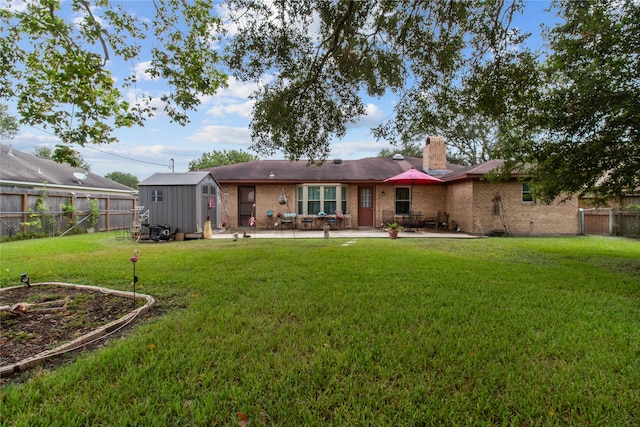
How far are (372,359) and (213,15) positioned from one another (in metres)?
6.90

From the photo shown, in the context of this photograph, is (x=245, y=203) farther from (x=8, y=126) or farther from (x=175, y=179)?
(x=8, y=126)

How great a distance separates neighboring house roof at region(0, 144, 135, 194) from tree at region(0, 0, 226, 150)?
1006 cm

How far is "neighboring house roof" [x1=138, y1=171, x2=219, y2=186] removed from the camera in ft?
39.6

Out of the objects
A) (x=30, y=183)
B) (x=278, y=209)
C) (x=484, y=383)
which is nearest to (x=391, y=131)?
(x=484, y=383)

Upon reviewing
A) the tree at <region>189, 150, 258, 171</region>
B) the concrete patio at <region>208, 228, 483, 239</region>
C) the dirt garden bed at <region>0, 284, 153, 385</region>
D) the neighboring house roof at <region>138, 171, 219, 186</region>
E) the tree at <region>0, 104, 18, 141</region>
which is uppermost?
the tree at <region>189, 150, 258, 171</region>

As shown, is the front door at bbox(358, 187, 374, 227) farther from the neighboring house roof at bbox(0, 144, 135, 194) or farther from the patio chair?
the neighboring house roof at bbox(0, 144, 135, 194)

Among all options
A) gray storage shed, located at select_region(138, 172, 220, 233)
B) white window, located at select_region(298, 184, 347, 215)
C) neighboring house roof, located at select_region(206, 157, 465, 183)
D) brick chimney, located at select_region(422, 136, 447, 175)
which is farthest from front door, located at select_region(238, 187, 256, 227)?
brick chimney, located at select_region(422, 136, 447, 175)

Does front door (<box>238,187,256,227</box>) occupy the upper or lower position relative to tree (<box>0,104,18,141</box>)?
lower

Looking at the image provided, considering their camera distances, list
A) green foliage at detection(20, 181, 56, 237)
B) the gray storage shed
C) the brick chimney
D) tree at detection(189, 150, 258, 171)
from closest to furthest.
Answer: the gray storage shed
green foliage at detection(20, 181, 56, 237)
the brick chimney
tree at detection(189, 150, 258, 171)

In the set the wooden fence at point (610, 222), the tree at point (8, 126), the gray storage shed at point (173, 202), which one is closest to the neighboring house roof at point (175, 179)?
the gray storage shed at point (173, 202)

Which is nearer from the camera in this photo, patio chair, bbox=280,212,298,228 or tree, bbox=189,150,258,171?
patio chair, bbox=280,212,298,228

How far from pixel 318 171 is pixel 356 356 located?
14.9 meters

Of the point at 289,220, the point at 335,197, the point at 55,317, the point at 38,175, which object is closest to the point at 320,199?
the point at 335,197

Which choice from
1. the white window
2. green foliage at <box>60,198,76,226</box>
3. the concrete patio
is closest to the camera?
the concrete patio
